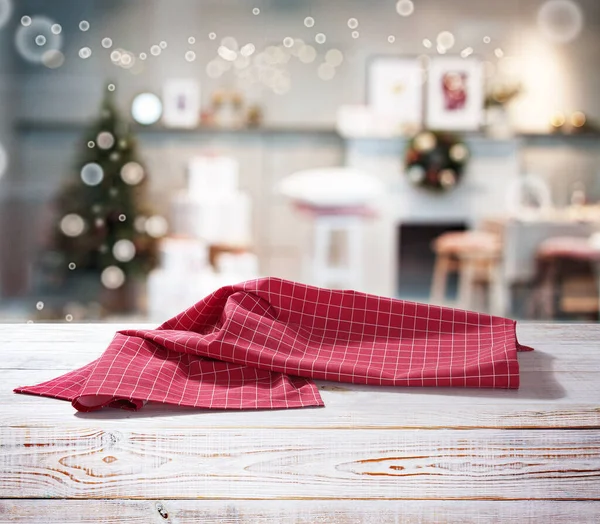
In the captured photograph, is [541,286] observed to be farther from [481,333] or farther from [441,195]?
[481,333]

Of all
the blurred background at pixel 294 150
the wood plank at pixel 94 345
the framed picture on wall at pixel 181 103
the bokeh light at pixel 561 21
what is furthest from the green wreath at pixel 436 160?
the wood plank at pixel 94 345

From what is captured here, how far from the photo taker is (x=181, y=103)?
12.5ft

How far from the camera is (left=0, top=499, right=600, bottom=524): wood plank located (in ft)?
3.66

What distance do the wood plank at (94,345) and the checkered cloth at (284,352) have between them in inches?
3.2

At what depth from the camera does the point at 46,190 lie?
3.85m

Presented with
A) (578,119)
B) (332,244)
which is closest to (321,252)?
(332,244)

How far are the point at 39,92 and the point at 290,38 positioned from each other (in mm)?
1192

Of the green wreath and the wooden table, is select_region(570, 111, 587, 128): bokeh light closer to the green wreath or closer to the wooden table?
the green wreath

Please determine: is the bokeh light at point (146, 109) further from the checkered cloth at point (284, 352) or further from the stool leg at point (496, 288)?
the checkered cloth at point (284, 352)

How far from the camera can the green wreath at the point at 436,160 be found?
385 cm

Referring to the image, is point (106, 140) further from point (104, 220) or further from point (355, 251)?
point (355, 251)

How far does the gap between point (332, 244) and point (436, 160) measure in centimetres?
63

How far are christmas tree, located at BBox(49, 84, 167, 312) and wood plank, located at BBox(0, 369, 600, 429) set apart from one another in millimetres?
2661

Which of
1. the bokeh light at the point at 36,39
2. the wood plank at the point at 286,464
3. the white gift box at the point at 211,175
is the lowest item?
the wood plank at the point at 286,464
